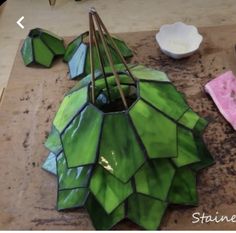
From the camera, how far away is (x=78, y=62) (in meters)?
0.82

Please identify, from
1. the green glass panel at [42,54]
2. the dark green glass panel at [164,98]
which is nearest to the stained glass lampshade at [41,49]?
the green glass panel at [42,54]

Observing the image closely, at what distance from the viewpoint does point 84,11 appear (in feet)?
4.66

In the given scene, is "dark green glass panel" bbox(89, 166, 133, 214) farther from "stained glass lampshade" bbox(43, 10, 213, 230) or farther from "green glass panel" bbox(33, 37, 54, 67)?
"green glass panel" bbox(33, 37, 54, 67)

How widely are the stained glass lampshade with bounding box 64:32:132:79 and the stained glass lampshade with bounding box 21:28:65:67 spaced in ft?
0.10

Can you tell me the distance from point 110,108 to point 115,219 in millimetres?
178

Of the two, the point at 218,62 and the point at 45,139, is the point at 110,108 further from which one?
the point at 218,62

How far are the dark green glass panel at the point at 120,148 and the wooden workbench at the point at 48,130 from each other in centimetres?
10

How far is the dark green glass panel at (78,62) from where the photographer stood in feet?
2.66

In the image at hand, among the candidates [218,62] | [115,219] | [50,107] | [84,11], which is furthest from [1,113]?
[84,11]

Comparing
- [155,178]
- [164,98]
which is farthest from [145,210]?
[164,98]

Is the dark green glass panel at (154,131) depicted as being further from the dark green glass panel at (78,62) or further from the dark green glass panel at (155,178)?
the dark green glass panel at (78,62)

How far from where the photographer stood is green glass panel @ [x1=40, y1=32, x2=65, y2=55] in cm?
88

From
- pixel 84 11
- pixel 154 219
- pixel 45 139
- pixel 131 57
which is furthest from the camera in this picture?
pixel 84 11

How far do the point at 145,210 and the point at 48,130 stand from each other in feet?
0.86
